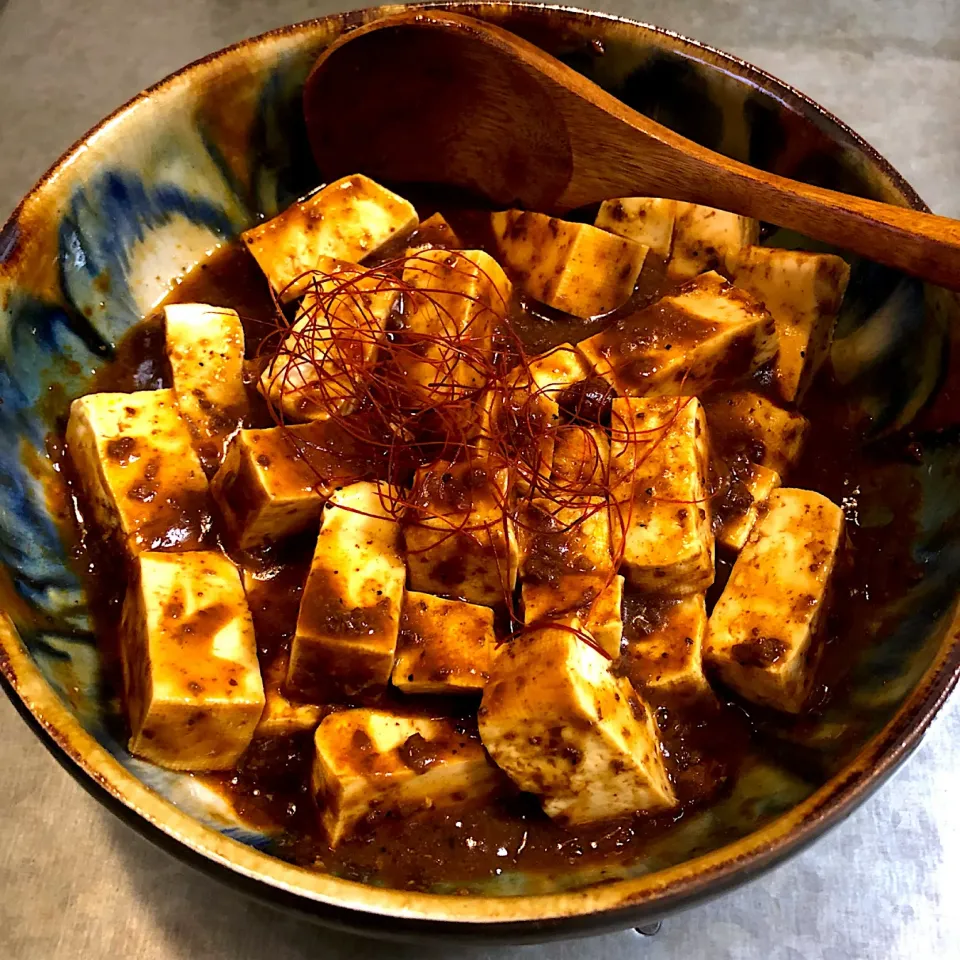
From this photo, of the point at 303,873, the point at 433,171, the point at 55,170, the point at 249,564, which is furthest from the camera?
the point at 433,171

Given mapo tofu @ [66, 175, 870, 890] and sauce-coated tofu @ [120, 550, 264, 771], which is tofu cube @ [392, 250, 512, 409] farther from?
sauce-coated tofu @ [120, 550, 264, 771]

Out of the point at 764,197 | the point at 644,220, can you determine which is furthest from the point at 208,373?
the point at 764,197

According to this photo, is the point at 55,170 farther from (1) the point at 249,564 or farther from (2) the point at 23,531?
(1) the point at 249,564

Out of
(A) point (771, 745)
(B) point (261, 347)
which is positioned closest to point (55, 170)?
(B) point (261, 347)

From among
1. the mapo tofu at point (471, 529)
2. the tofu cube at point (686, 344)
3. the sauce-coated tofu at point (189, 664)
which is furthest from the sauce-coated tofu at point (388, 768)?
the tofu cube at point (686, 344)

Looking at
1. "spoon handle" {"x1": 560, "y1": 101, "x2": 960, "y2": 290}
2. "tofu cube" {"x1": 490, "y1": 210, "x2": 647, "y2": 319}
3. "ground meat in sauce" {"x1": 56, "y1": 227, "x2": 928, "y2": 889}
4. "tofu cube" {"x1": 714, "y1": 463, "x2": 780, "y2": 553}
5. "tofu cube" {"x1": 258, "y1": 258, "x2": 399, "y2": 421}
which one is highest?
"spoon handle" {"x1": 560, "y1": 101, "x2": 960, "y2": 290}

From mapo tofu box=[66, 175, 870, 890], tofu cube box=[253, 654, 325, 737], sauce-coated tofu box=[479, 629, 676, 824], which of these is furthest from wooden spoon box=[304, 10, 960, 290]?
tofu cube box=[253, 654, 325, 737]

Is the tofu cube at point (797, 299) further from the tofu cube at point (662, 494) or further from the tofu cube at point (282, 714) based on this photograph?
the tofu cube at point (282, 714)
